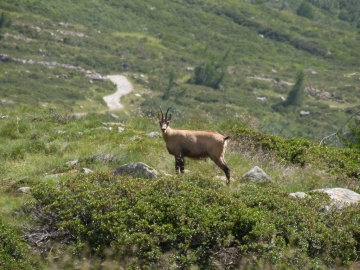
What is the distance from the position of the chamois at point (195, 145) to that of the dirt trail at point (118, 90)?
108 m

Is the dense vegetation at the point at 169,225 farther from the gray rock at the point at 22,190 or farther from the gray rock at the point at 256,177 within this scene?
the gray rock at the point at 256,177

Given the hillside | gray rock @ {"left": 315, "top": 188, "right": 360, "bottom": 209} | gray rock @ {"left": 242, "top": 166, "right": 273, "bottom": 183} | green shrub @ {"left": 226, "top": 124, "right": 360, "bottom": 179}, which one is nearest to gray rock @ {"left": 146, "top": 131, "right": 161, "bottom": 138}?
green shrub @ {"left": 226, "top": 124, "right": 360, "bottom": 179}

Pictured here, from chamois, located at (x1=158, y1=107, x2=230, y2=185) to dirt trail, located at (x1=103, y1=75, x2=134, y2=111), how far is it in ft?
356

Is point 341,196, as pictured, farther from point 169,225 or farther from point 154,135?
point 154,135

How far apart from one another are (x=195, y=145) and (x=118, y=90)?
128829mm

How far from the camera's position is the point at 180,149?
12742 mm

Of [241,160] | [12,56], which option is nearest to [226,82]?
[12,56]

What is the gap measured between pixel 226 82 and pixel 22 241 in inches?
6417

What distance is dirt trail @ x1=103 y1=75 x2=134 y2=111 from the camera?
124925mm

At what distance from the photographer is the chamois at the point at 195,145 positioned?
12.5 meters

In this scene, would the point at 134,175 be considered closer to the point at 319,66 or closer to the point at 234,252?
the point at 234,252

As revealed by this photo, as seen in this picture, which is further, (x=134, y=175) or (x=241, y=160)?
(x=241, y=160)

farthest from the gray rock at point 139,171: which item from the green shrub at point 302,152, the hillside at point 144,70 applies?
the hillside at point 144,70

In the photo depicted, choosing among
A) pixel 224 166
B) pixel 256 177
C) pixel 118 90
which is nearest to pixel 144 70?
pixel 118 90
